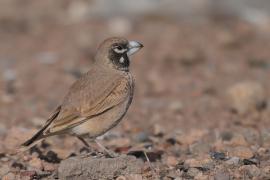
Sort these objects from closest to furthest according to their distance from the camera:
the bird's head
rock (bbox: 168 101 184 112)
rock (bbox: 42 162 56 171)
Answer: rock (bbox: 42 162 56 171), the bird's head, rock (bbox: 168 101 184 112)

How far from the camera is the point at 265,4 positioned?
14164 mm

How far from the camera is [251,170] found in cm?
547

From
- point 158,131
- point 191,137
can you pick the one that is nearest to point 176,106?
point 158,131

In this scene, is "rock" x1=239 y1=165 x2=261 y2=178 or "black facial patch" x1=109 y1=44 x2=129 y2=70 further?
"black facial patch" x1=109 y1=44 x2=129 y2=70

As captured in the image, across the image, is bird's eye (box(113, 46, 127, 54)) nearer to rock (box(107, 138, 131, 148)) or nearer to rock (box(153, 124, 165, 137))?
rock (box(107, 138, 131, 148))

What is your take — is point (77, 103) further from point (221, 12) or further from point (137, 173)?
point (221, 12)

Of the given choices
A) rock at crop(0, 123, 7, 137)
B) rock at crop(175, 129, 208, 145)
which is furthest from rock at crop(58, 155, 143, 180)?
rock at crop(0, 123, 7, 137)

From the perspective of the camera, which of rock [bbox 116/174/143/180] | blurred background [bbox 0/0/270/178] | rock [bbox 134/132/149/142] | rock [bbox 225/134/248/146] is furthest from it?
blurred background [bbox 0/0/270/178]

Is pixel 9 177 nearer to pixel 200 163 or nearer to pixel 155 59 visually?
pixel 200 163

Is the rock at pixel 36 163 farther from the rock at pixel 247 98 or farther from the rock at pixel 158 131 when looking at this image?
the rock at pixel 247 98

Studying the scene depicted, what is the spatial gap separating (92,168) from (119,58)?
4.44ft

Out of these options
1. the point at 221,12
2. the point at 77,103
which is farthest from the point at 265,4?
the point at 77,103

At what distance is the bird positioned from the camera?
5895 millimetres

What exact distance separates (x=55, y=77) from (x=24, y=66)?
83 cm
